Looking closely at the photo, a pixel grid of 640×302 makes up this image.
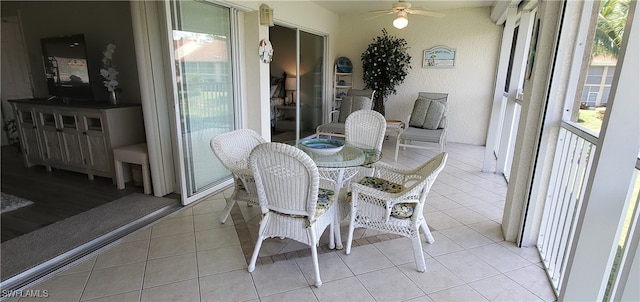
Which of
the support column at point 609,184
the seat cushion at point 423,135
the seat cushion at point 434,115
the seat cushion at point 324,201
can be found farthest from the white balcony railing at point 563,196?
the seat cushion at point 434,115

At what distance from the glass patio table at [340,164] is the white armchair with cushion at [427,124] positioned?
2.22m

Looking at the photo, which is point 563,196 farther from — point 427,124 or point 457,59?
point 457,59

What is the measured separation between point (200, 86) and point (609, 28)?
3252mm

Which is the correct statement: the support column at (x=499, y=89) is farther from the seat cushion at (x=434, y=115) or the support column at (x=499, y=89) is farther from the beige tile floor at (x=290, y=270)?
the beige tile floor at (x=290, y=270)

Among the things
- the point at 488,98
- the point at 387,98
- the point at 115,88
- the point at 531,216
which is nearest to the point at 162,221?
the point at 115,88

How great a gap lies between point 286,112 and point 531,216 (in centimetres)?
484

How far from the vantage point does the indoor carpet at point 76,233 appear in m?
2.12

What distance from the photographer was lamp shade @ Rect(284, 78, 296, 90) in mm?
6359

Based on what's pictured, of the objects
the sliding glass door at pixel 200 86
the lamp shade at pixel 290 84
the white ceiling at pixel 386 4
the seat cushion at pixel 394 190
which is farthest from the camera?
the lamp shade at pixel 290 84

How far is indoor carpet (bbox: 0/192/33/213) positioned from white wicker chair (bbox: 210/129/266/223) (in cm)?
207

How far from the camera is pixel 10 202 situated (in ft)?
10.0

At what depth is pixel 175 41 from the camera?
280 centimetres

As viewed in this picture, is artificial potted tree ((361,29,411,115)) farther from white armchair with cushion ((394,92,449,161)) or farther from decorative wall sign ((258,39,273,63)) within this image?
decorative wall sign ((258,39,273,63))

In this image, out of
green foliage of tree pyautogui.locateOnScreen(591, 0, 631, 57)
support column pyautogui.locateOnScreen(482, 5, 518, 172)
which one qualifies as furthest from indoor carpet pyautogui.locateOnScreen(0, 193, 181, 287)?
support column pyautogui.locateOnScreen(482, 5, 518, 172)
